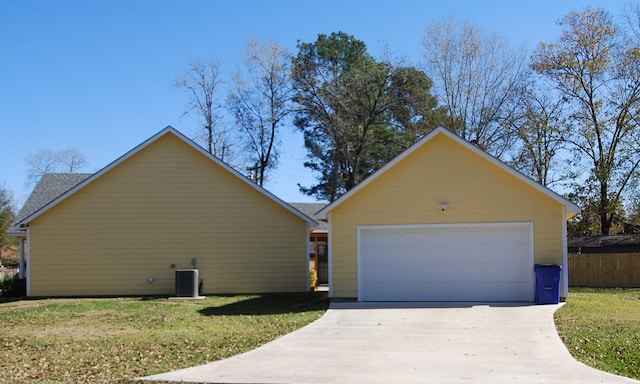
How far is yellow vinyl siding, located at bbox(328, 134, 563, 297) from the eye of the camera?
18125 millimetres

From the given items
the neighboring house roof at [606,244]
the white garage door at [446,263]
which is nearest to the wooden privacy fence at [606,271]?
the neighboring house roof at [606,244]

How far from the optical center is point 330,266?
62.1ft

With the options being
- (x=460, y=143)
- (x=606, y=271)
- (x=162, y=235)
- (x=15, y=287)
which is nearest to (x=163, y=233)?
(x=162, y=235)

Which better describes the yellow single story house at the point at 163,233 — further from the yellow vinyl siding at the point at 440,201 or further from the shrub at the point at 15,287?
the yellow vinyl siding at the point at 440,201

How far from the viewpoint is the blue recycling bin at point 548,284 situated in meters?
17.4

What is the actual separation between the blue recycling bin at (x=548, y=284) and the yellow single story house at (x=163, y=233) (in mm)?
7750

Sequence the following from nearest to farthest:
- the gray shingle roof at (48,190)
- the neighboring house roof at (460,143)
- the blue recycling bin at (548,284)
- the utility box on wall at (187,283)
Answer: the blue recycling bin at (548,284) < the neighboring house roof at (460,143) < the utility box on wall at (187,283) < the gray shingle roof at (48,190)

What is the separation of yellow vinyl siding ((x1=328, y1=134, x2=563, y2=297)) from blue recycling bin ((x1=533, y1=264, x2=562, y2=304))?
651mm

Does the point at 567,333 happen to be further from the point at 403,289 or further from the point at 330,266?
the point at 330,266

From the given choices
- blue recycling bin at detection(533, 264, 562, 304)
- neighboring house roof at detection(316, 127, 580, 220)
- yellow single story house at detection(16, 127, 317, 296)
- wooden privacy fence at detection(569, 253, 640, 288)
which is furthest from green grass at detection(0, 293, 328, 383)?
wooden privacy fence at detection(569, 253, 640, 288)

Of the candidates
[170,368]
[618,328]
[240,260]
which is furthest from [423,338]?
[240,260]

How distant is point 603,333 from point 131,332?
30.8ft

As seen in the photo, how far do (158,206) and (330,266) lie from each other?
22.6 ft

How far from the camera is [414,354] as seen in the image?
1123 centimetres
